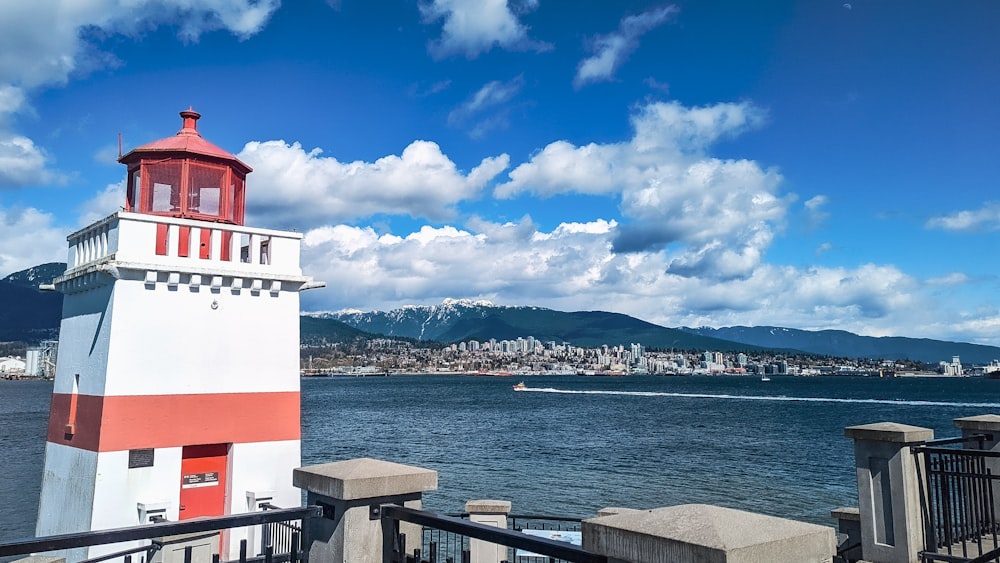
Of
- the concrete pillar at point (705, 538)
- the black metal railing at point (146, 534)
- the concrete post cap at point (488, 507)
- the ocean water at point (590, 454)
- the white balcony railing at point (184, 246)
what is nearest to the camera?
the concrete pillar at point (705, 538)

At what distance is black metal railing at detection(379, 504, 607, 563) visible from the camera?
9.29 ft

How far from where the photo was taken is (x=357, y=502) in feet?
13.5

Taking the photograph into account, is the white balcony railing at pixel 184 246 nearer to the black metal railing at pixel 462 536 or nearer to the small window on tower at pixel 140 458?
the small window on tower at pixel 140 458

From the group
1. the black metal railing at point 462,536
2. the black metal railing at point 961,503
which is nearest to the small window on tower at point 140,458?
the black metal railing at point 462,536

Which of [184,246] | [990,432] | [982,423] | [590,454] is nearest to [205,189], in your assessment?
[184,246]

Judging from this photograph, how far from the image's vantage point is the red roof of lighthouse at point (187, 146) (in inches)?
398

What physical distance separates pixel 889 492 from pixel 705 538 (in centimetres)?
558

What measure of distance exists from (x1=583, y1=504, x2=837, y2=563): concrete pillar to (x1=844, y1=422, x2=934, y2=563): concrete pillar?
192 inches

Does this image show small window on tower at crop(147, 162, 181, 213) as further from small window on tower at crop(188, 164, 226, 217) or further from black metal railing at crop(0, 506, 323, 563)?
black metal railing at crop(0, 506, 323, 563)

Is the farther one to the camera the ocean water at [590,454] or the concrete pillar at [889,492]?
the ocean water at [590,454]

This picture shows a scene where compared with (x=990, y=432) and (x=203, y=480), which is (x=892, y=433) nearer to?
(x=990, y=432)

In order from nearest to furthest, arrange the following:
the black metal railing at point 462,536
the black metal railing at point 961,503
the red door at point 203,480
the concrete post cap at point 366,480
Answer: the black metal railing at point 462,536
the concrete post cap at point 366,480
the black metal railing at point 961,503
the red door at point 203,480

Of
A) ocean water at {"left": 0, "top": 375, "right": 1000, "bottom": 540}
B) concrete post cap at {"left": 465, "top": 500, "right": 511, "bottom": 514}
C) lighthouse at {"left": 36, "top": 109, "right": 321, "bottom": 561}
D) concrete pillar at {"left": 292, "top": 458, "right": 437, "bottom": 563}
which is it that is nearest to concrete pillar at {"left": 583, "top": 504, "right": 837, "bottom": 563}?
concrete pillar at {"left": 292, "top": 458, "right": 437, "bottom": 563}

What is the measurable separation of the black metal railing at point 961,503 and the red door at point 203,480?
8820 mm
